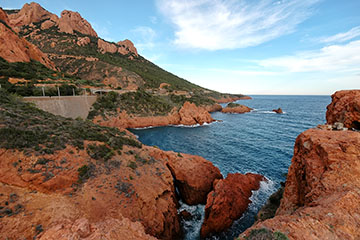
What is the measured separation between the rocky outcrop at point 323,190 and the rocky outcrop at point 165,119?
38962 mm

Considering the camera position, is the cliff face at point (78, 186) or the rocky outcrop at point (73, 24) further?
the rocky outcrop at point (73, 24)

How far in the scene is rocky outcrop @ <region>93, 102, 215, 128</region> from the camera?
4134cm

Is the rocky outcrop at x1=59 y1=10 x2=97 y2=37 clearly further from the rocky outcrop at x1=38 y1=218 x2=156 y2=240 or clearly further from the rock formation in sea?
the rock formation in sea

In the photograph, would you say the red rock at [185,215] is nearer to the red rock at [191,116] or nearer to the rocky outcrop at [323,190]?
the rocky outcrop at [323,190]

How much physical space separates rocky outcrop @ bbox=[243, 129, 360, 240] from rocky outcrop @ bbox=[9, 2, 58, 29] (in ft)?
397

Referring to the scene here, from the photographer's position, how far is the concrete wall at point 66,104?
81.3ft

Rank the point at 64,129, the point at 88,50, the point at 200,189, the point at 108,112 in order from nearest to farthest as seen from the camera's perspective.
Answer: the point at 64,129
the point at 200,189
the point at 108,112
the point at 88,50

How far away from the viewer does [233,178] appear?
1650 centimetres

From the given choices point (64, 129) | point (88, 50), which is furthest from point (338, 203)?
point (88, 50)

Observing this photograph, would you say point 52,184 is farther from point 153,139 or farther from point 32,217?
point 153,139

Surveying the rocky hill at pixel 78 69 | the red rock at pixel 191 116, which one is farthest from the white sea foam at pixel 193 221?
the red rock at pixel 191 116

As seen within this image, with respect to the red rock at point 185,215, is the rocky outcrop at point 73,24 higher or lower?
higher

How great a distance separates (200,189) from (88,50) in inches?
3520

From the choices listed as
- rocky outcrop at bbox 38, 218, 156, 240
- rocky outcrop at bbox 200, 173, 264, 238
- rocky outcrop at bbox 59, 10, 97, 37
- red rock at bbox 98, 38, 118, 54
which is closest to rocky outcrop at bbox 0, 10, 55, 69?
rocky outcrop at bbox 38, 218, 156, 240
